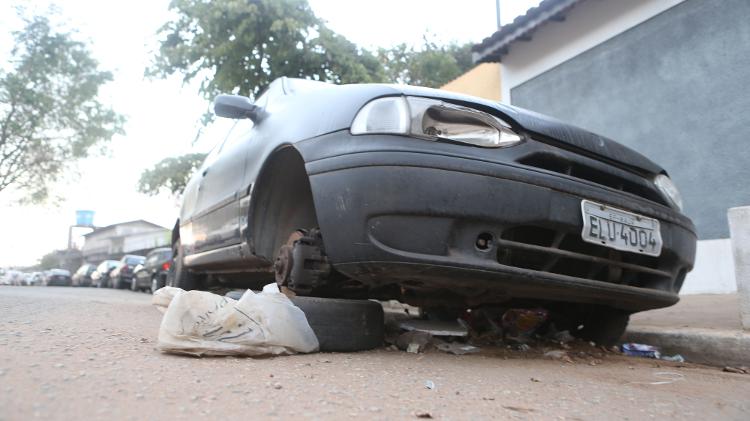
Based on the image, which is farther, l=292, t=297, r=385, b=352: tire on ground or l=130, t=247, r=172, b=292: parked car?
l=130, t=247, r=172, b=292: parked car

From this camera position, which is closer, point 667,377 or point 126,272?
point 667,377

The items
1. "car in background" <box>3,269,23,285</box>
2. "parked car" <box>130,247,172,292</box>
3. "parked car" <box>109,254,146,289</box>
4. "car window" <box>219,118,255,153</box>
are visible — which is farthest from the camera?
"car in background" <box>3,269,23,285</box>

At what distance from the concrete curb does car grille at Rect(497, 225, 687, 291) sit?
1.64ft

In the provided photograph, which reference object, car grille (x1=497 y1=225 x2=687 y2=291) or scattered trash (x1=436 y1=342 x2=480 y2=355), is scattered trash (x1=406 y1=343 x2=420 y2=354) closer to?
scattered trash (x1=436 y1=342 x2=480 y2=355)

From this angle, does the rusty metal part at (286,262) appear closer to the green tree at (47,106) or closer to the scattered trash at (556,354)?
the scattered trash at (556,354)

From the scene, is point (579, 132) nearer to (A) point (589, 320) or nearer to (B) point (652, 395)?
(B) point (652, 395)

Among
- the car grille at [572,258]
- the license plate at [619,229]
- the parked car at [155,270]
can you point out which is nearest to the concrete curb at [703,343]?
the car grille at [572,258]

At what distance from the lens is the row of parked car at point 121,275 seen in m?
12.9

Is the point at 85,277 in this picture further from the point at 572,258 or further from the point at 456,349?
the point at 572,258

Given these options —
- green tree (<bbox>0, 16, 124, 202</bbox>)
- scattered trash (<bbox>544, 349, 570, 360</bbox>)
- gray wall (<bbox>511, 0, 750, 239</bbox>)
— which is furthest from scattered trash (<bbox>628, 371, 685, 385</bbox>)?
green tree (<bbox>0, 16, 124, 202</bbox>)

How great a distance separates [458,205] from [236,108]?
178 centimetres

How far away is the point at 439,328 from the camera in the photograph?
9.82 ft

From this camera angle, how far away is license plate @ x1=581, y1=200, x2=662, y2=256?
2.18 m

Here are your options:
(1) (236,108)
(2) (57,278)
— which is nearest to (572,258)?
(1) (236,108)
